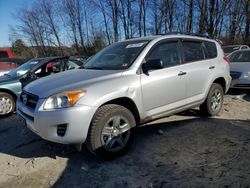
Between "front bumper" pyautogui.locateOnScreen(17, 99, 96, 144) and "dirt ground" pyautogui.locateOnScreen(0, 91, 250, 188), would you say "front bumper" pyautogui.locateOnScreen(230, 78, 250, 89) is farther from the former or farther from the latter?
"front bumper" pyautogui.locateOnScreen(17, 99, 96, 144)

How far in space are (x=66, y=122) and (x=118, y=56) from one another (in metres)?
1.59

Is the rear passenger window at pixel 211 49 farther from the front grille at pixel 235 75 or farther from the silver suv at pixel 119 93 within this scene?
the front grille at pixel 235 75

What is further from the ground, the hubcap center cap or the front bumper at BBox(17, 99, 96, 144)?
the front bumper at BBox(17, 99, 96, 144)

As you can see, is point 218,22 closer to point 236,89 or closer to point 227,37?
point 227,37

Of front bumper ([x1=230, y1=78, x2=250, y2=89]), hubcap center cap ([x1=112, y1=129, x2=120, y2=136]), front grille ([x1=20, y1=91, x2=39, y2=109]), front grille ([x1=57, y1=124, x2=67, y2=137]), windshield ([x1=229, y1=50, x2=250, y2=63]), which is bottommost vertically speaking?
front bumper ([x1=230, y1=78, x2=250, y2=89])

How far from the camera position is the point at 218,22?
84.6ft

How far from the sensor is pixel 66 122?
9.68 ft

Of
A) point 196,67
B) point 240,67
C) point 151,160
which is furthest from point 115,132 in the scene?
point 240,67

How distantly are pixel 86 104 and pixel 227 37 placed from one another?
27340mm

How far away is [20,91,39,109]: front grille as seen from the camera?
10.7ft

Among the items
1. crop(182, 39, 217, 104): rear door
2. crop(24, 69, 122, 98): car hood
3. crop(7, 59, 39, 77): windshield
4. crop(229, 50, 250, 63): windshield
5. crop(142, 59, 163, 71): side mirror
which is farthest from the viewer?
crop(229, 50, 250, 63): windshield

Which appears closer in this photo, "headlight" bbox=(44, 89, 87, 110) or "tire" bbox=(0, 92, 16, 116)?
"headlight" bbox=(44, 89, 87, 110)

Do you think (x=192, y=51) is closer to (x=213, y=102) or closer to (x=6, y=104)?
(x=213, y=102)

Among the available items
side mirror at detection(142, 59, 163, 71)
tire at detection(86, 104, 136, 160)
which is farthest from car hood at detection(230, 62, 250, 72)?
tire at detection(86, 104, 136, 160)
